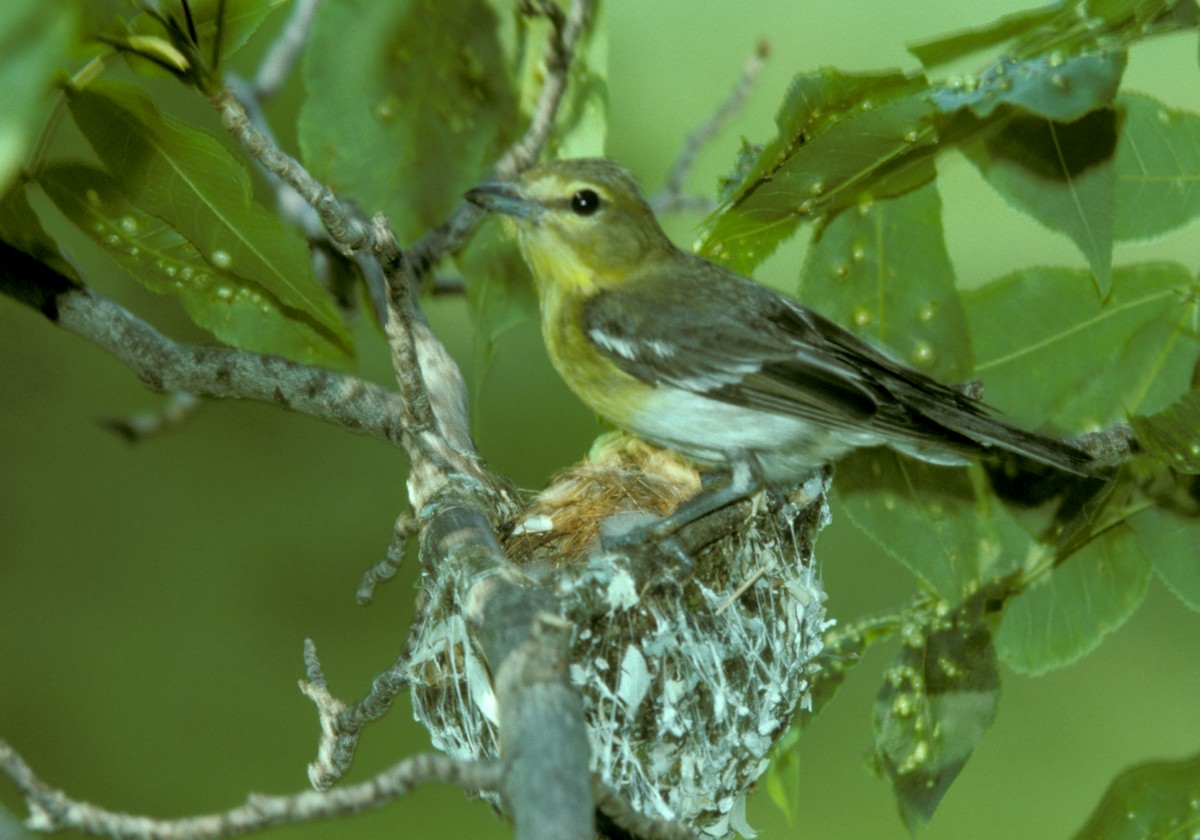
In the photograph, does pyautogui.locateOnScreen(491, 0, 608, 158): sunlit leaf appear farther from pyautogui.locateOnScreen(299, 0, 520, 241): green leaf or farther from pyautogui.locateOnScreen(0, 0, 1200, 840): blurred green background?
pyautogui.locateOnScreen(0, 0, 1200, 840): blurred green background

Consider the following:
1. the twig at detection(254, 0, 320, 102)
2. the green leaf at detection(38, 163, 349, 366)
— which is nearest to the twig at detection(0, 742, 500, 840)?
the green leaf at detection(38, 163, 349, 366)

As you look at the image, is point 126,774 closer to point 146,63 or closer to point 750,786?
point 750,786

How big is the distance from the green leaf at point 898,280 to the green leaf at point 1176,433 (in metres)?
0.39

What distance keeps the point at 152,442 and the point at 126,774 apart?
4.10 ft

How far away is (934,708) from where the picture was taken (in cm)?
191

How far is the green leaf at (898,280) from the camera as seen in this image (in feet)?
6.28

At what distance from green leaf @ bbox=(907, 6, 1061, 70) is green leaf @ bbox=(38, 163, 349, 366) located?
1.02 meters

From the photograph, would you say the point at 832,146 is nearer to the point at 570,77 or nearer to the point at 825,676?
the point at 570,77

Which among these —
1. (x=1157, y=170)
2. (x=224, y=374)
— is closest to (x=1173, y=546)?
(x=1157, y=170)

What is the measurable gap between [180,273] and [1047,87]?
1311 millimetres

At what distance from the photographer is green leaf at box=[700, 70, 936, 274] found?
5.24 ft

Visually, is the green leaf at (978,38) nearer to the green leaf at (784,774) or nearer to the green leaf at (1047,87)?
the green leaf at (1047,87)

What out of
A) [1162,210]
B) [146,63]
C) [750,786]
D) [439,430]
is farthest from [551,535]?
[1162,210]

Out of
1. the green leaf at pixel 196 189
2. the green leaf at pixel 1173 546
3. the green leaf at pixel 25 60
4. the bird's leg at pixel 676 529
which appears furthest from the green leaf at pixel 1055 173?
the green leaf at pixel 25 60
